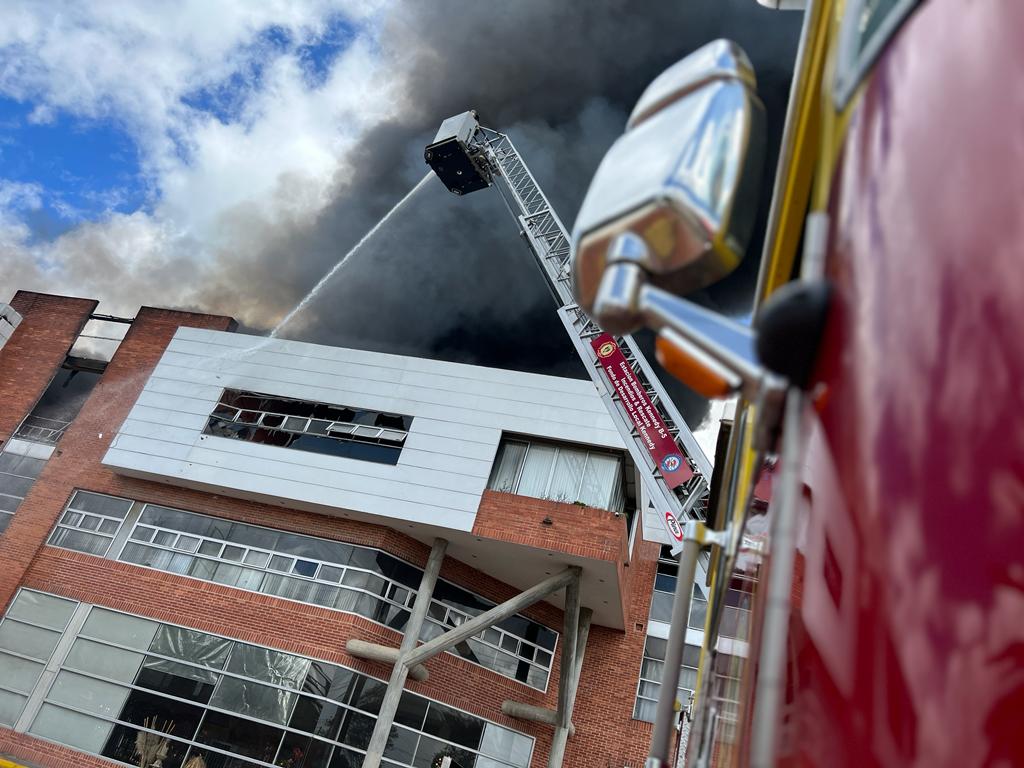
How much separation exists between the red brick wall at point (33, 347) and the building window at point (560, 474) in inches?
516

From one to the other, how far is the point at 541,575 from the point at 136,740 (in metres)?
8.17

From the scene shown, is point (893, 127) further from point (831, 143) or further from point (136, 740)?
point (136, 740)

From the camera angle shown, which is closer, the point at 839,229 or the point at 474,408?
the point at 839,229

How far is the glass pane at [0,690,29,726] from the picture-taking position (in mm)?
14056

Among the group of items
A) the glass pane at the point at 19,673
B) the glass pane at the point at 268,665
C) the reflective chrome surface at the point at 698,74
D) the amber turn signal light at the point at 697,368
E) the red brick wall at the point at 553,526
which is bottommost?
the glass pane at the point at 19,673

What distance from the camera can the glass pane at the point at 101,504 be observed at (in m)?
16.1

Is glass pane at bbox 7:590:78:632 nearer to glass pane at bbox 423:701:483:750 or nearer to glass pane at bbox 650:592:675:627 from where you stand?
glass pane at bbox 423:701:483:750

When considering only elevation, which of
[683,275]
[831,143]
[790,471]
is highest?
[831,143]

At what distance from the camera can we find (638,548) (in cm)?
1705

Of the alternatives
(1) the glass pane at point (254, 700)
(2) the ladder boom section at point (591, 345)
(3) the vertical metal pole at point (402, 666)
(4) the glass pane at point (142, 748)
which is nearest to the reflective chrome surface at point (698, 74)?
(2) the ladder boom section at point (591, 345)

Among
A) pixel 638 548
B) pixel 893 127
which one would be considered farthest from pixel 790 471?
pixel 638 548

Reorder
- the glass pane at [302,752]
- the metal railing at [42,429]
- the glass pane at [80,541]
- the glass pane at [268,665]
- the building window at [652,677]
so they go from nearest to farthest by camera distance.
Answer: the glass pane at [302,752]
the glass pane at [268,665]
the glass pane at [80,541]
the building window at [652,677]
the metal railing at [42,429]

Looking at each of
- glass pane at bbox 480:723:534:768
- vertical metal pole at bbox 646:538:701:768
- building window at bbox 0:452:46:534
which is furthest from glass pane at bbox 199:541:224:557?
vertical metal pole at bbox 646:538:701:768

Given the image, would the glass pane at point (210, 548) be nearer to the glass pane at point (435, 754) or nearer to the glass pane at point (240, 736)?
the glass pane at point (240, 736)
